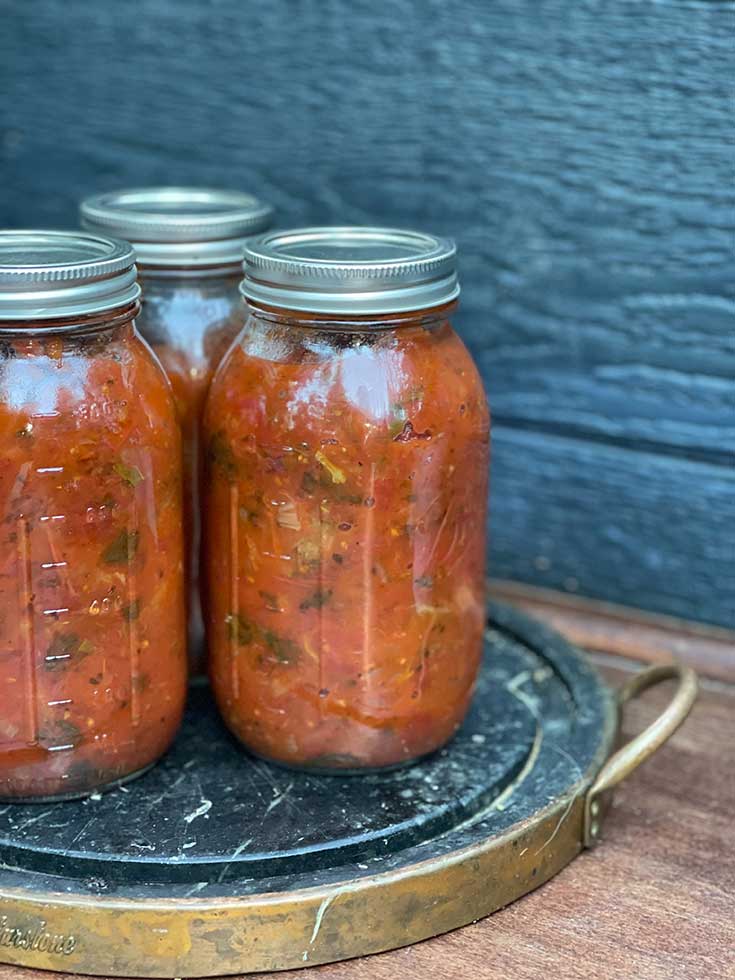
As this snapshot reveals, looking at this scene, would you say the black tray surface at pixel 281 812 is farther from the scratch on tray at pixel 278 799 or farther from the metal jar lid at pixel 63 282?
the metal jar lid at pixel 63 282

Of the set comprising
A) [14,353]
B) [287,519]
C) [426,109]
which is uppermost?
[426,109]

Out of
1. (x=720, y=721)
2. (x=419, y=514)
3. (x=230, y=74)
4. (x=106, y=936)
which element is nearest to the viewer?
(x=106, y=936)

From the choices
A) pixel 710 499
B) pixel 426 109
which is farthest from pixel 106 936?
pixel 426 109

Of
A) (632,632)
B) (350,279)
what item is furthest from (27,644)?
(632,632)

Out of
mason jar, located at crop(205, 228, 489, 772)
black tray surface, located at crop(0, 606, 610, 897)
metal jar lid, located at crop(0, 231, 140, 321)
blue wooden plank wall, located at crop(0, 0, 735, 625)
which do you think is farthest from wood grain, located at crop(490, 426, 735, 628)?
metal jar lid, located at crop(0, 231, 140, 321)

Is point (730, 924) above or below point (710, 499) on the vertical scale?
below

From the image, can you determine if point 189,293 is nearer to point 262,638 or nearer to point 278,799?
point 262,638

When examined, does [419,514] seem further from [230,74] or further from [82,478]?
[230,74]

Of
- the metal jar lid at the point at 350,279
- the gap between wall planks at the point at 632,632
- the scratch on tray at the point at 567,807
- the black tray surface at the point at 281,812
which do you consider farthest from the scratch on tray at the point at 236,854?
the gap between wall planks at the point at 632,632
